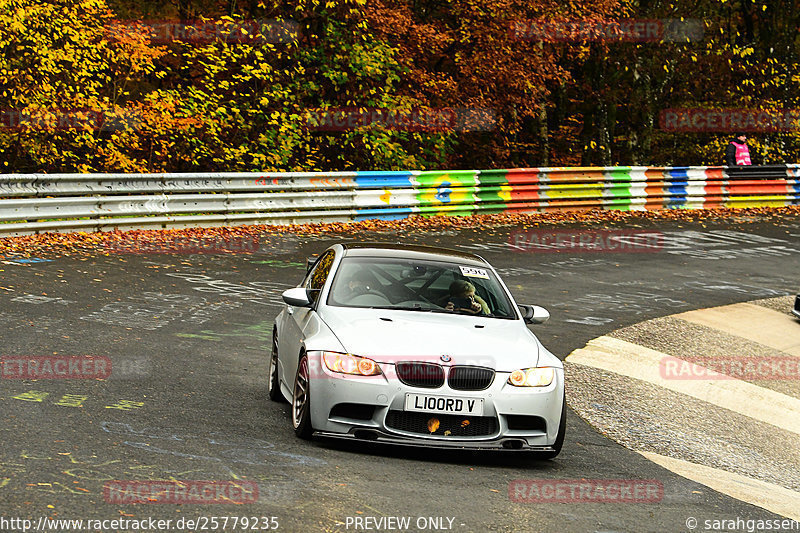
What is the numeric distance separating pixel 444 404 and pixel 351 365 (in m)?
0.67

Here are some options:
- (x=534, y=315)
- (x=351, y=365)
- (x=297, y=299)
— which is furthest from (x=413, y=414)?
(x=534, y=315)

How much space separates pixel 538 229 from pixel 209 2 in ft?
36.2

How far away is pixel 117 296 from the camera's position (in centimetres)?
1361

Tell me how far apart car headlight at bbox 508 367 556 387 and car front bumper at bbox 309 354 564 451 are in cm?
4

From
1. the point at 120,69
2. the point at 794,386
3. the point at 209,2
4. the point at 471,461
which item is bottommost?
the point at 794,386

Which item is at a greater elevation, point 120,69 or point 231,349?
point 120,69

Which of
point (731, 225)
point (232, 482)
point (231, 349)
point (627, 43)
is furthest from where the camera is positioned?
point (627, 43)

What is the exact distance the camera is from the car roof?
29.7 ft

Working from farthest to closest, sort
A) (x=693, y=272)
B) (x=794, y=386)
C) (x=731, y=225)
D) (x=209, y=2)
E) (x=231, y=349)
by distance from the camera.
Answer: (x=209, y=2) → (x=731, y=225) → (x=693, y=272) → (x=794, y=386) → (x=231, y=349)

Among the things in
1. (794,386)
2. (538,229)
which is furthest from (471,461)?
(538,229)

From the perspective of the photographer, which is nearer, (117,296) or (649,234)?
(117,296)

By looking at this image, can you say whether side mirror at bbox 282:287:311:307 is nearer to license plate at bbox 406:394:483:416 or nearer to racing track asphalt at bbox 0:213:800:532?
racing track asphalt at bbox 0:213:800:532

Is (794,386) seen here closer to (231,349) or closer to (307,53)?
(231,349)

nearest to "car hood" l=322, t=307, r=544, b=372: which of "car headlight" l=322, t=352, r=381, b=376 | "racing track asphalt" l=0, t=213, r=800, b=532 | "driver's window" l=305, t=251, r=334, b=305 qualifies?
"car headlight" l=322, t=352, r=381, b=376
